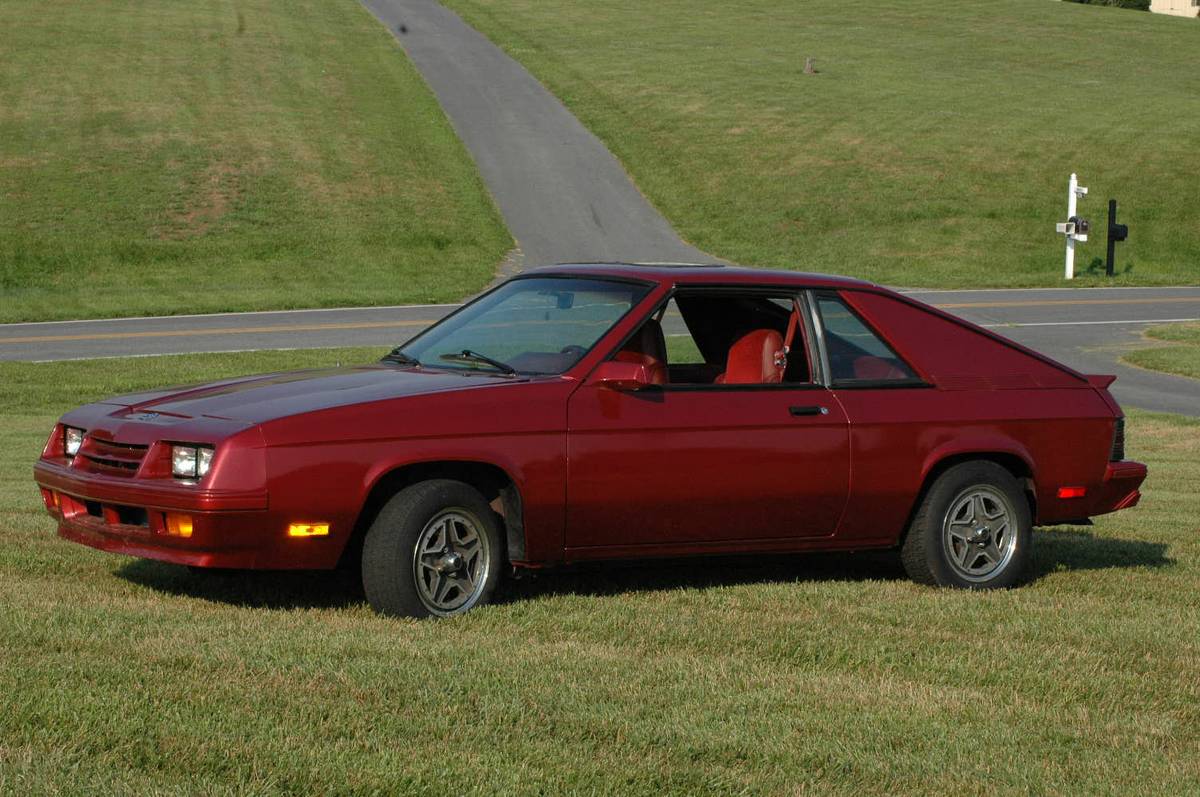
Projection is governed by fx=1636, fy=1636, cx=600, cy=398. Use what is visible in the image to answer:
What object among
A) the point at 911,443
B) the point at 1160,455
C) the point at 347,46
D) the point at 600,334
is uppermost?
the point at 347,46

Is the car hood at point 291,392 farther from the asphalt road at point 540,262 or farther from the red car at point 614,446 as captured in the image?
the asphalt road at point 540,262

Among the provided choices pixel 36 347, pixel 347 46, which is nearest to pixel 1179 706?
pixel 36 347

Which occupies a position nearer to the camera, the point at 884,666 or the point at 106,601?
the point at 884,666

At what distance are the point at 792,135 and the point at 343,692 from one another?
43891 mm

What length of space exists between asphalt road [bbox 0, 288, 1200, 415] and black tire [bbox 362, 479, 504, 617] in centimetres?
1469

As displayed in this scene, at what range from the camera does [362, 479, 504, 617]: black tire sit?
6551 millimetres

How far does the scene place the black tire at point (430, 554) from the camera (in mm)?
6551

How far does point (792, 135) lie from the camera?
47.8m

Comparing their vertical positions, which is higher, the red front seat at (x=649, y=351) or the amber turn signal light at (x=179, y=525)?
the red front seat at (x=649, y=351)

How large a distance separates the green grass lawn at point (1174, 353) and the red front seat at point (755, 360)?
54.7 feet

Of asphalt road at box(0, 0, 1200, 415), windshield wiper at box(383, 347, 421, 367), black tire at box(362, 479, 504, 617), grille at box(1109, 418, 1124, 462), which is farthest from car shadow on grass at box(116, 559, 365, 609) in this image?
asphalt road at box(0, 0, 1200, 415)

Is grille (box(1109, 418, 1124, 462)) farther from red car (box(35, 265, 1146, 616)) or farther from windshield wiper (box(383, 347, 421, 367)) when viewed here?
windshield wiper (box(383, 347, 421, 367))

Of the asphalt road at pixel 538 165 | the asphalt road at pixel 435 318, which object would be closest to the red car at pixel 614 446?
the asphalt road at pixel 435 318

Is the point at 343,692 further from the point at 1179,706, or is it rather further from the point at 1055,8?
the point at 1055,8
